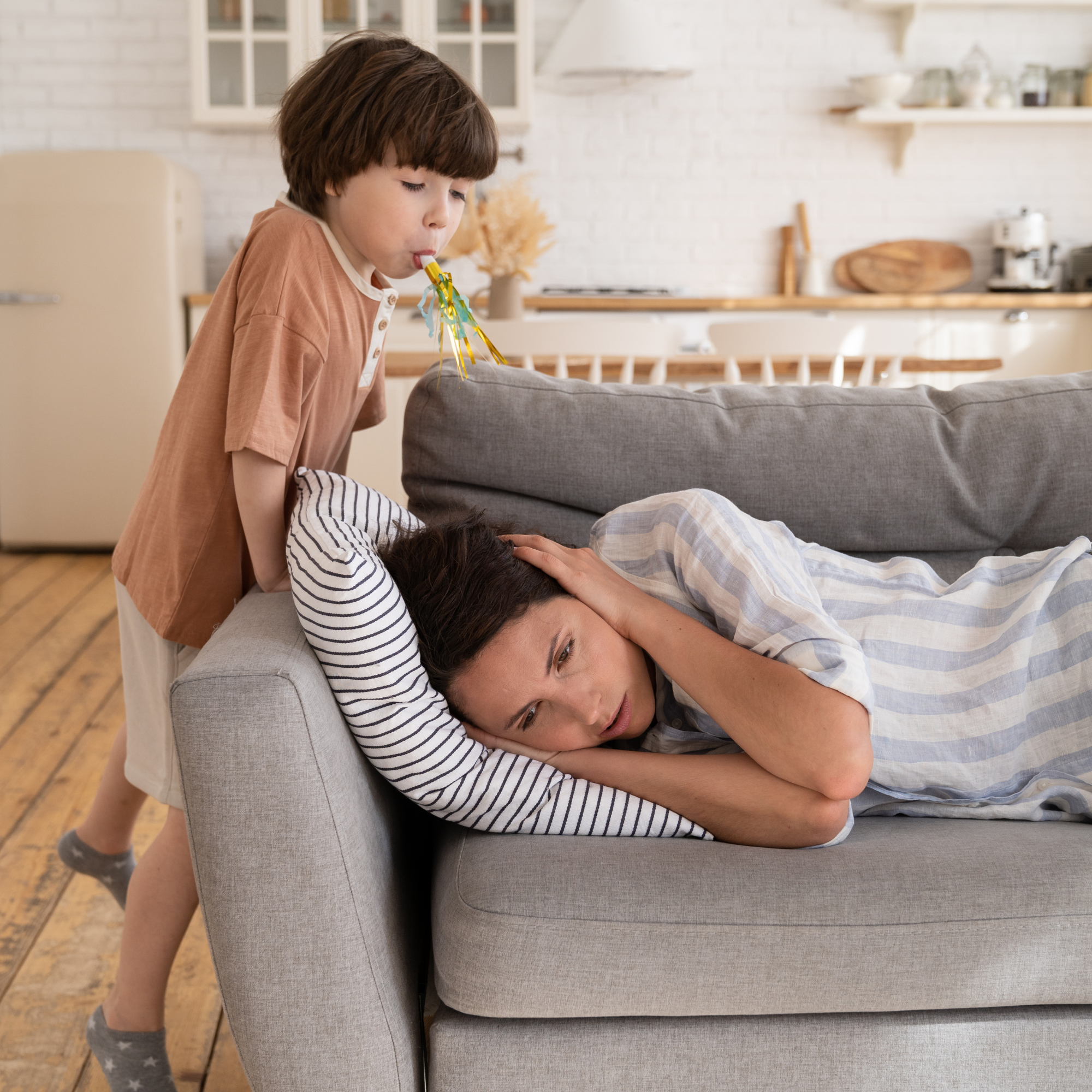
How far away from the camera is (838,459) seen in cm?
156

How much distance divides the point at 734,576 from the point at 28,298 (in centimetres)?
395

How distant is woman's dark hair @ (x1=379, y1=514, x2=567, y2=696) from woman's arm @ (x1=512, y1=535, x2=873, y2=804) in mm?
36

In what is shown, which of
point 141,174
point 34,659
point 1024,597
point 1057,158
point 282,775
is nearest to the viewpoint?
point 282,775

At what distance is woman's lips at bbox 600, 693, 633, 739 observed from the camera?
1206mm

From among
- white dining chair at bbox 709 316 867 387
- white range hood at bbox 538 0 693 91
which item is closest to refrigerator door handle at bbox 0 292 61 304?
white range hood at bbox 538 0 693 91

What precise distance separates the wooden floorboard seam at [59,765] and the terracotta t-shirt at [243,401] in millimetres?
941

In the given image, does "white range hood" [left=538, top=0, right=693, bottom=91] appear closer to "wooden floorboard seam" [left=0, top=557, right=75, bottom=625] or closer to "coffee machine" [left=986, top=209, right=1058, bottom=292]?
"coffee machine" [left=986, top=209, right=1058, bottom=292]

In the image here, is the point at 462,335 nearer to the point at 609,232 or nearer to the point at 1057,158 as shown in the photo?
the point at 609,232

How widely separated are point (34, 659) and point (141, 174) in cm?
203

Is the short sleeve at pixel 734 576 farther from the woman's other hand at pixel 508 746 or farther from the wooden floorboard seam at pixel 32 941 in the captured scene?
the wooden floorboard seam at pixel 32 941

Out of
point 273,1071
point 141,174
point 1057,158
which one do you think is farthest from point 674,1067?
point 1057,158

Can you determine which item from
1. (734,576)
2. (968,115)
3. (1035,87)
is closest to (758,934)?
(734,576)

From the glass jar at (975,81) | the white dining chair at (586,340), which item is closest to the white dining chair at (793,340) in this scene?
the white dining chair at (586,340)

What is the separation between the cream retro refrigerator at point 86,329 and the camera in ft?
13.8
